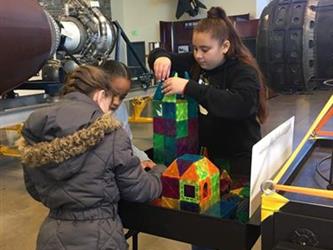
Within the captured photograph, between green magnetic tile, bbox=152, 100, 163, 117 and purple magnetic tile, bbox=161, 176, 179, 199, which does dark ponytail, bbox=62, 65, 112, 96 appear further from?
purple magnetic tile, bbox=161, 176, 179, 199

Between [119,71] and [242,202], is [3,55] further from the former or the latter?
[242,202]

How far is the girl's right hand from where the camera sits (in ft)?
3.91

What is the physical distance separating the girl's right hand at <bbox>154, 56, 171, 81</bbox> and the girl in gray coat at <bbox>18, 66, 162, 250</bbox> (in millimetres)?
282

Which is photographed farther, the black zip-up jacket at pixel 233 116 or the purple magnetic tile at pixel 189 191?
the black zip-up jacket at pixel 233 116

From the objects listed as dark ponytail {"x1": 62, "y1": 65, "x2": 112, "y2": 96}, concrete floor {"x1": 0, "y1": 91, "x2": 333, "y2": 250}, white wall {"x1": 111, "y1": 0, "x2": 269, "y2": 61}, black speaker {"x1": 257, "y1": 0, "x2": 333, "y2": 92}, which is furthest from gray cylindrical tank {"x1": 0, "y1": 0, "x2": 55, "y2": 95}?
white wall {"x1": 111, "y1": 0, "x2": 269, "y2": 61}

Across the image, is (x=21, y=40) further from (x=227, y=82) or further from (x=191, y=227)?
(x=191, y=227)

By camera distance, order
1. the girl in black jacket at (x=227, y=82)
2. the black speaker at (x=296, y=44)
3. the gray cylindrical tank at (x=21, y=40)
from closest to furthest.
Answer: the girl in black jacket at (x=227, y=82)
the gray cylindrical tank at (x=21, y=40)
the black speaker at (x=296, y=44)

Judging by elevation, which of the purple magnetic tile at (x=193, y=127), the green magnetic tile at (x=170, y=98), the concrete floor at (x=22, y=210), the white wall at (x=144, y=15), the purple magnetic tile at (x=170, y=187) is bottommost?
the concrete floor at (x=22, y=210)

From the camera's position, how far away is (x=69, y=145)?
0.87m

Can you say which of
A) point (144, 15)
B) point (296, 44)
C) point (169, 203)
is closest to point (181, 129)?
point (169, 203)

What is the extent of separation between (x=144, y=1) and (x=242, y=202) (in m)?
8.09

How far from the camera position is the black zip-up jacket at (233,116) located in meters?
1.03

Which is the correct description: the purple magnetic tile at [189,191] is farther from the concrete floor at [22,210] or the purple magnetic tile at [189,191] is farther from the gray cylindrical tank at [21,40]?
the gray cylindrical tank at [21,40]

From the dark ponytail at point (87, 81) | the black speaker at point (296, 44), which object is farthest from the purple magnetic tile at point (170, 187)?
the black speaker at point (296, 44)
